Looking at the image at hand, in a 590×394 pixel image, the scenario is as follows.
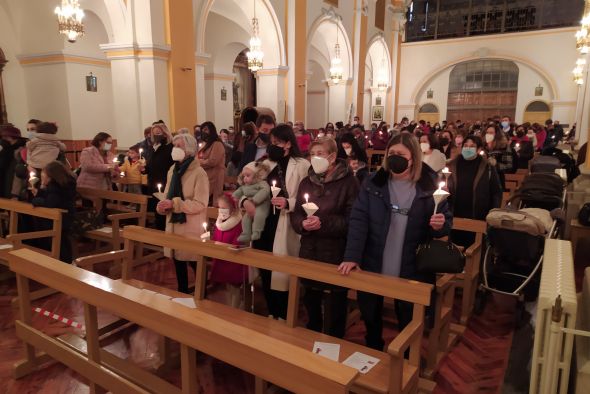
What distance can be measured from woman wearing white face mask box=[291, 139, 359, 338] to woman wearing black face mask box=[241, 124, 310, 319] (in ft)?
0.58

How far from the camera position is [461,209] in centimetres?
415

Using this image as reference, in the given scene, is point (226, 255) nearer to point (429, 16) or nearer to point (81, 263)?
point (81, 263)

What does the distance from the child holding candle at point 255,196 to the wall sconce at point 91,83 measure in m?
8.87

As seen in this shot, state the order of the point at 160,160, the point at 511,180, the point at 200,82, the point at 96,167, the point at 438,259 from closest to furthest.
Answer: the point at 438,259 → the point at 160,160 → the point at 96,167 → the point at 511,180 → the point at 200,82

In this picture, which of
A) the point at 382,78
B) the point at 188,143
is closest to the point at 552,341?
the point at 188,143

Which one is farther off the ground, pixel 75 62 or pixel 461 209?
pixel 75 62

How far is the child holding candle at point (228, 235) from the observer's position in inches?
132

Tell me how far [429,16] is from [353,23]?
335 inches

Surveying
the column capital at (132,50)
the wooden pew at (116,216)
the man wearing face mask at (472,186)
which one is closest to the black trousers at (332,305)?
the man wearing face mask at (472,186)

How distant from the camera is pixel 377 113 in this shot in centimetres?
2200

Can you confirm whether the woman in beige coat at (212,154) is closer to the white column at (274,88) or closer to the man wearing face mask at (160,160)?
the man wearing face mask at (160,160)

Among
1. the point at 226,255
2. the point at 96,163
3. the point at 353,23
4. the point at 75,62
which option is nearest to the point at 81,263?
the point at 226,255

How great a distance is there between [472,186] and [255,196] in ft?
7.36

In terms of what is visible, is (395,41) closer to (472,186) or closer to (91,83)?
(91,83)
